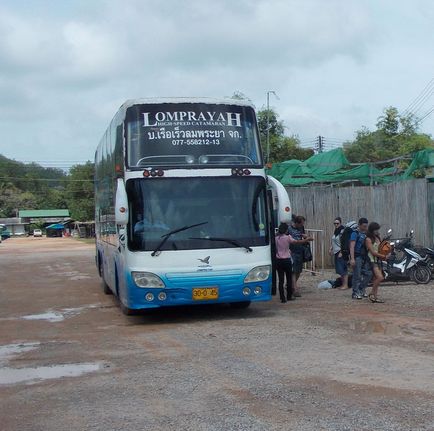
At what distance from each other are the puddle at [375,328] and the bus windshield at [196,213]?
2.10 meters

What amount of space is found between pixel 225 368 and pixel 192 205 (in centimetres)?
386

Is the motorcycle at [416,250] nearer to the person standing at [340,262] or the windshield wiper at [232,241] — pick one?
the person standing at [340,262]

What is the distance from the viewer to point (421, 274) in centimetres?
1544

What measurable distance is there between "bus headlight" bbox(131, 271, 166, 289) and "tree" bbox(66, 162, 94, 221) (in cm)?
7490

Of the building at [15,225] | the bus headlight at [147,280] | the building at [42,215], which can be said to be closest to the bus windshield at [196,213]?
the bus headlight at [147,280]

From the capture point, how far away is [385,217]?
17.9m

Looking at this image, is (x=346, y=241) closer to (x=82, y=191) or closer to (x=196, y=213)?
(x=196, y=213)

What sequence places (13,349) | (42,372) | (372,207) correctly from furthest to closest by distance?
(372,207)
(13,349)
(42,372)

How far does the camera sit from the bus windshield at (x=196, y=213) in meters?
10.9

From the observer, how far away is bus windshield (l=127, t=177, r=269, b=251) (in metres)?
10.9

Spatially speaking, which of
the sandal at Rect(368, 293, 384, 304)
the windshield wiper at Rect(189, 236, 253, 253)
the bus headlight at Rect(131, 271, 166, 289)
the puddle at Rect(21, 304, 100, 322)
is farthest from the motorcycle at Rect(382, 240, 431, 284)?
the puddle at Rect(21, 304, 100, 322)

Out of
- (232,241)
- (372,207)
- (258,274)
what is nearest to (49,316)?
(232,241)

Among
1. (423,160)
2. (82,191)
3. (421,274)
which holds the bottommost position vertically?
(421,274)

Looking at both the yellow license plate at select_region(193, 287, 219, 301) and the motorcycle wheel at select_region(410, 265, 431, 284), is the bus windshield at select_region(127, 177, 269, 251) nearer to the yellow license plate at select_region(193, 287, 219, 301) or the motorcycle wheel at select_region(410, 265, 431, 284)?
the yellow license plate at select_region(193, 287, 219, 301)
